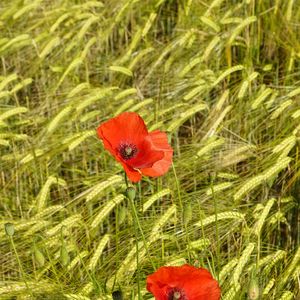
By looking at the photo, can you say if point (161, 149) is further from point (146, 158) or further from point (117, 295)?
point (117, 295)

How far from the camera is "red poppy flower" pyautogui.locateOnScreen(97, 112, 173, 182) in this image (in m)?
1.29

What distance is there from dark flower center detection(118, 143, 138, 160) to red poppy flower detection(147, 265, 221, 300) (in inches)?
8.3

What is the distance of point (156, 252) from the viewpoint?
1773 mm

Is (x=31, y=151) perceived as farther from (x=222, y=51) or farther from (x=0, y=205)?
(x=222, y=51)

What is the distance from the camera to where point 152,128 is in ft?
6.81

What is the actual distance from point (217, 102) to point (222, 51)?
27 cm

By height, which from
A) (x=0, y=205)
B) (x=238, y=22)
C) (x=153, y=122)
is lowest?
(x=0, y=205)

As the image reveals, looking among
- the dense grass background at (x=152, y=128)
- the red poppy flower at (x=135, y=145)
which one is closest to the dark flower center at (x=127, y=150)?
the red poppy flower at (x=135, y=145)

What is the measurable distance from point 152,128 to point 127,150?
764mm

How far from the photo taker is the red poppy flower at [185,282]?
1173 mm

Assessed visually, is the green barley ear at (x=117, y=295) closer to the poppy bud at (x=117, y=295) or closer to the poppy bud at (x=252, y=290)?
the poppy bud at (x=117, y=295)

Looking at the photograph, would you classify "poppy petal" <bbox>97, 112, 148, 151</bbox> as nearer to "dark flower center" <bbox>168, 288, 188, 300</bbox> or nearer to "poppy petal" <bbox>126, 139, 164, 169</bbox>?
"poppy petal" <bbox>126, 139, 164, 169</bbox>

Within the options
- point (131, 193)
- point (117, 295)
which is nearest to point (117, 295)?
point (117, 295)

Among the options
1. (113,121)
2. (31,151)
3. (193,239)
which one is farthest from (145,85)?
(113,121)
